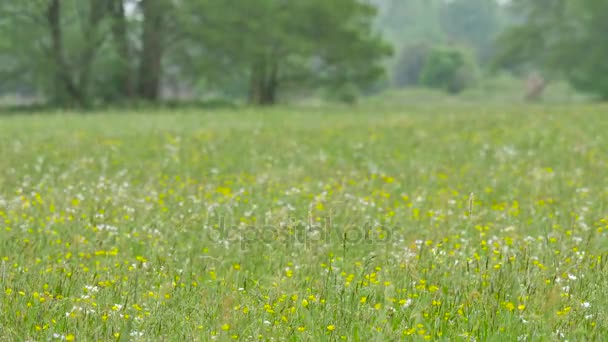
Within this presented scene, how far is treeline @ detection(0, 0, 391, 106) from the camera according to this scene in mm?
33000

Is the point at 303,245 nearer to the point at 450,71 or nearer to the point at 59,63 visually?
the point at 59,63

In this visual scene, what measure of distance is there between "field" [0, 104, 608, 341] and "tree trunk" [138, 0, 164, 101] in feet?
81.5

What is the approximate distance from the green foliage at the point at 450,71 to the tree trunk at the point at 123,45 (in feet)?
178

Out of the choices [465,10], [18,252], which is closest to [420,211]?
[18,252]

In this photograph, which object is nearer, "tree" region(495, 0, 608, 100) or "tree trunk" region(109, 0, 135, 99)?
"tree trunk" region(109, 0, 135, 99)

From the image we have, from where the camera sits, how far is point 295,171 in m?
9.69

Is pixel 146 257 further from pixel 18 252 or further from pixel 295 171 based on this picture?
pixel 295 171

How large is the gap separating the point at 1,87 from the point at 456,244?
35205mm

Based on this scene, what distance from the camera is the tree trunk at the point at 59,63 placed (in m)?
32.9

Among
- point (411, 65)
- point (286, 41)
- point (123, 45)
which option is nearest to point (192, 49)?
point (123, 45)

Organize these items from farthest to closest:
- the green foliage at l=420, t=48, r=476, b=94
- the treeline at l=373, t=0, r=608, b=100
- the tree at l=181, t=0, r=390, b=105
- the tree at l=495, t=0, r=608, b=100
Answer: the green foliage at l=420, t=48, r=476, b=94
the treeline at l=373, t=0, r=608, b=100
the tree at l=495, t=0, r=608, b=100
the tree at l=181, t=0, r=390, b=105

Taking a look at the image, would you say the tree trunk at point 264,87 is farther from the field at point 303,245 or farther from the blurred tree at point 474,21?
the blurred tree at point 474,21

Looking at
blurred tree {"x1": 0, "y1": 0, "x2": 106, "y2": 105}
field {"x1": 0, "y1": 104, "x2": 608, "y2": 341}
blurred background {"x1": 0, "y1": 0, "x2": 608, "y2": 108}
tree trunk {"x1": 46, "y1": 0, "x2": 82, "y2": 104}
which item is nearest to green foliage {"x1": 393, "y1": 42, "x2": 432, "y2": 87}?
blurred background {"x1": 0, "y1": 0, "x2": 608, "y2": 108}

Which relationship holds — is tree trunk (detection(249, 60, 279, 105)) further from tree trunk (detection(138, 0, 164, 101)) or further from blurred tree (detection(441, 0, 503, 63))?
blurred tree (detection(441, 0, 503, 63))
